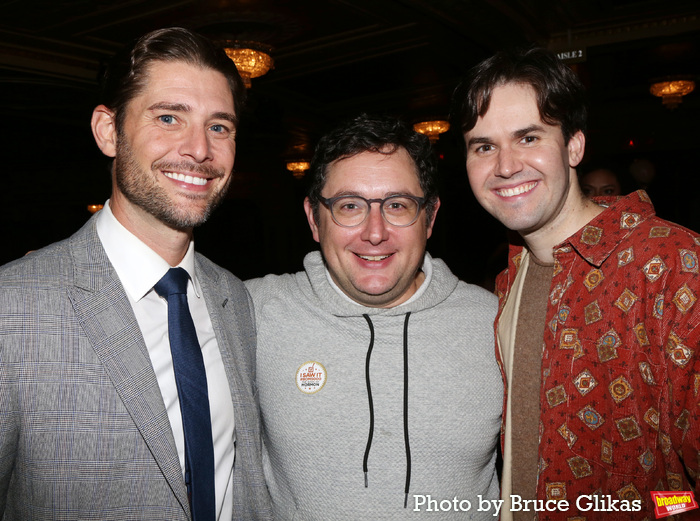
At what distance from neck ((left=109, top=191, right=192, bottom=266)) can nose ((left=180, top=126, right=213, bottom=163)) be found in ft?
0.81

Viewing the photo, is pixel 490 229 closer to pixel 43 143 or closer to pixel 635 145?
pixel 635 145

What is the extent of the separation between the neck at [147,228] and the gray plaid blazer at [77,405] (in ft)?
0.56

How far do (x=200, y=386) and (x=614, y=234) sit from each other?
59.8 inches

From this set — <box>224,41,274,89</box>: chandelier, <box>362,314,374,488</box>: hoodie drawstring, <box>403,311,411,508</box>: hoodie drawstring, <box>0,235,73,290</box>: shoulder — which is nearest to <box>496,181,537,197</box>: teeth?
<box>403,311,411,508</box>: hoodie drawstring

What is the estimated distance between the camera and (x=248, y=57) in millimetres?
5461

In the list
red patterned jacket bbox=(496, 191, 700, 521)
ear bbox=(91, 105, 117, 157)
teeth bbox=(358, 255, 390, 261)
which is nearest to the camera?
red patterned jacket bbox=(496, 191, 700, 521)

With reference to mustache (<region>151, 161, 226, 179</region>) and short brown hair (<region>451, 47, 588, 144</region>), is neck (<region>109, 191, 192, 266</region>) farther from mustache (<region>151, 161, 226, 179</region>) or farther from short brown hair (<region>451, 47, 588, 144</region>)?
short brown hair (<region>451, 47, 588, 144</region>)

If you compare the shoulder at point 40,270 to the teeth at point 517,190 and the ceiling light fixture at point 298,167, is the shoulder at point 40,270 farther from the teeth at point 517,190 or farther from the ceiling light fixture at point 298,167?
the ceiling light fixture at point 298,167

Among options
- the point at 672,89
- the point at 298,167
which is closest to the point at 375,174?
the point at 672,89

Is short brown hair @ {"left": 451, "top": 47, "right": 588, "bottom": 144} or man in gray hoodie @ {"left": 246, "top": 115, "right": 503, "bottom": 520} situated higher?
short brown hair @ {"left": 451, "top": 47, "right": 588, "bottom": 144}

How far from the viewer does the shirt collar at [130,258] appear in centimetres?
154

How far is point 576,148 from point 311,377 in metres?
1.44

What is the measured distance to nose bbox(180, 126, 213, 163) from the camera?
5.14ft

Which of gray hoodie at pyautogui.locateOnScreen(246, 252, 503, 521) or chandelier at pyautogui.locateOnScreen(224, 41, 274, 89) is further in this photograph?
chandelier at pyautogui.locateOnScreen(224, 41, 274, 89)
